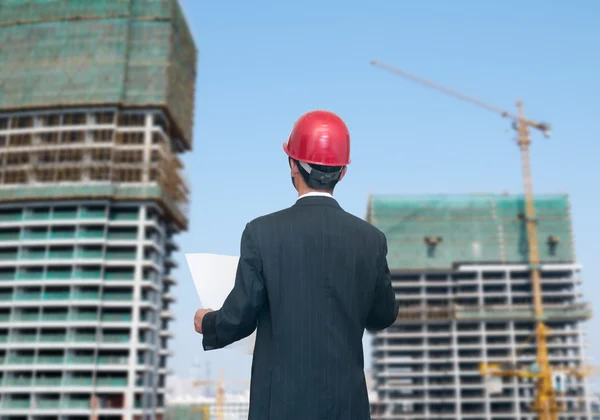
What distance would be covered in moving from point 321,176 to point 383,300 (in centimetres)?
91

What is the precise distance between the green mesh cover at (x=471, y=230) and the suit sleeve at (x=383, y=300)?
499ft

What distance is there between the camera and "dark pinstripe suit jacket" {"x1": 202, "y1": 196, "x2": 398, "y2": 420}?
3982 millimetres

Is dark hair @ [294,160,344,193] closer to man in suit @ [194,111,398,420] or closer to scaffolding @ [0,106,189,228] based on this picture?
man in suit @ [194,111,398,420]

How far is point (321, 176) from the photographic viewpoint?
438 cm

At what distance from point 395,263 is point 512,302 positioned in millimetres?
26913

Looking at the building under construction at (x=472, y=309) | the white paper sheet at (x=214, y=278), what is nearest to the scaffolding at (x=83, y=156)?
the building under construction at (x=472, y=309)

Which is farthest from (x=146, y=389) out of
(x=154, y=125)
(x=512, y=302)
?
(x=512, y=302)

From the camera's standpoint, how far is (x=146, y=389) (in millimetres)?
100875

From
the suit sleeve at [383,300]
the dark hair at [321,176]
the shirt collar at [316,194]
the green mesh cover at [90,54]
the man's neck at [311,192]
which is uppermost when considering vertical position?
the green mesh cover at [90,54]

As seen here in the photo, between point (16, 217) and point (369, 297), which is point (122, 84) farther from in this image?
point (369, 297)

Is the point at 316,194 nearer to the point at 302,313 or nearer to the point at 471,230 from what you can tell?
the point at 302,313

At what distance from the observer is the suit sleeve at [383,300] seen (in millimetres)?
4438

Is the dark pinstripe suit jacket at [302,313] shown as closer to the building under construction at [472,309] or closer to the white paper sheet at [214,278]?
the white paper sheet at [214,278]

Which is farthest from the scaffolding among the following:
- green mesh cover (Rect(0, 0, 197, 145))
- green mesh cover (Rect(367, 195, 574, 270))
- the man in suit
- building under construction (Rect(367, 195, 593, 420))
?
the man in suit
